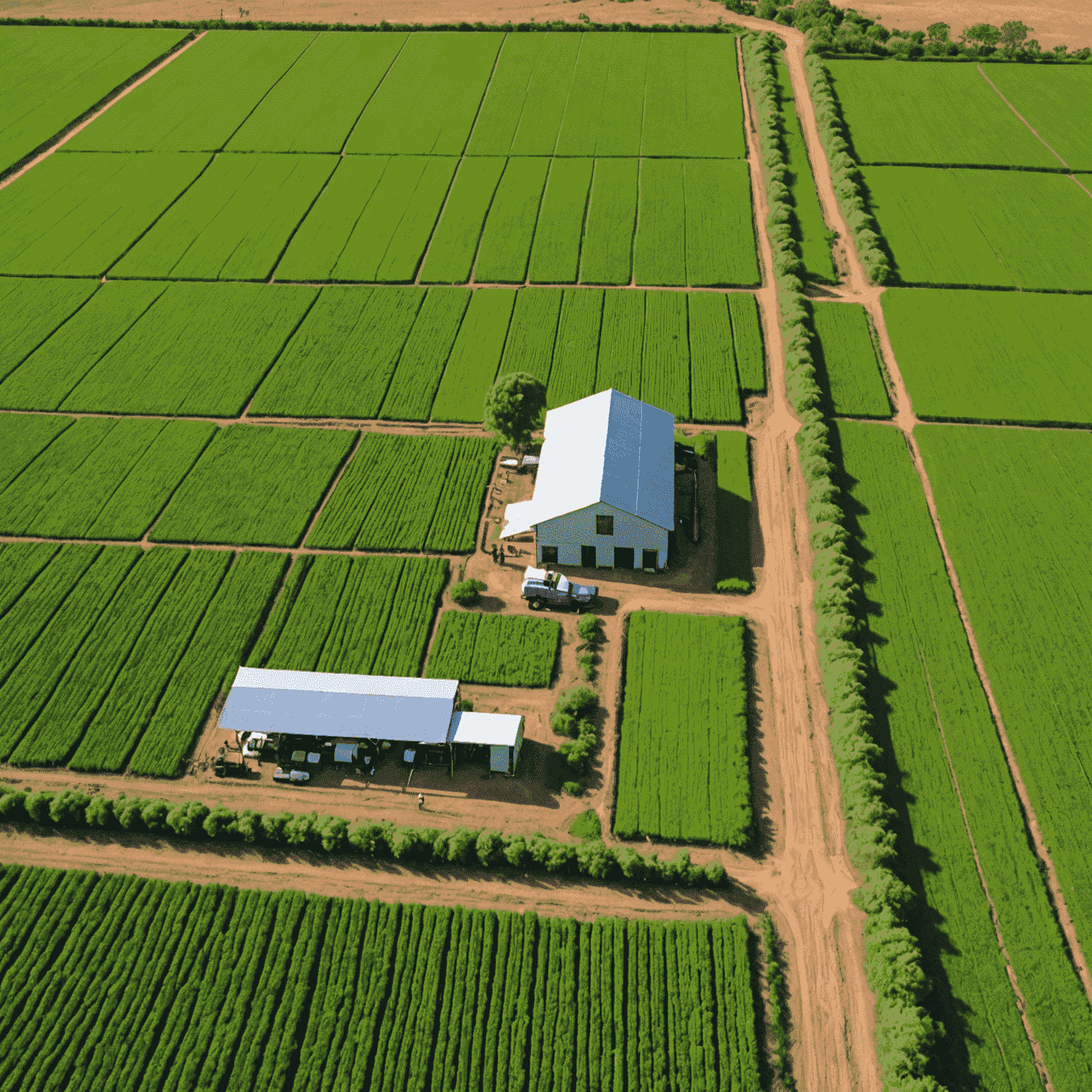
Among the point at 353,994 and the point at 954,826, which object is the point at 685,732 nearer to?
the point at 954,826

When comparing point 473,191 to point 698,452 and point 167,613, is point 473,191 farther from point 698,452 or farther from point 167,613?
point 167,613

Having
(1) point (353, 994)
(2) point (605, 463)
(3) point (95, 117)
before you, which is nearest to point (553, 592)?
(2) point (605, 463)

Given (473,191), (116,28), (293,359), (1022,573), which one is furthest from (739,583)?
(116,28)

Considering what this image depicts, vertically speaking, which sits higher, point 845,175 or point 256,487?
point 845,175

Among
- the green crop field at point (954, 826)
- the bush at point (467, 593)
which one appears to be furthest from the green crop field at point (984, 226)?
the bush at point (467, 593)

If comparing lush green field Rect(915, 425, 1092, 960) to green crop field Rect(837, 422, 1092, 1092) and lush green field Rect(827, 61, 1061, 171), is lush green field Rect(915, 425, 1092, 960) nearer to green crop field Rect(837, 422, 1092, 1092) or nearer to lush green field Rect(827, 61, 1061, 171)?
green crop field Rect(837, 422, 1092, 1092)

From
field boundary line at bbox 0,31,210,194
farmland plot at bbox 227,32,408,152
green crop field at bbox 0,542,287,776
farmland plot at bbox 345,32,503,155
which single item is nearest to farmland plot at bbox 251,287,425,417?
green crop field at bbox 0,542,287,776
